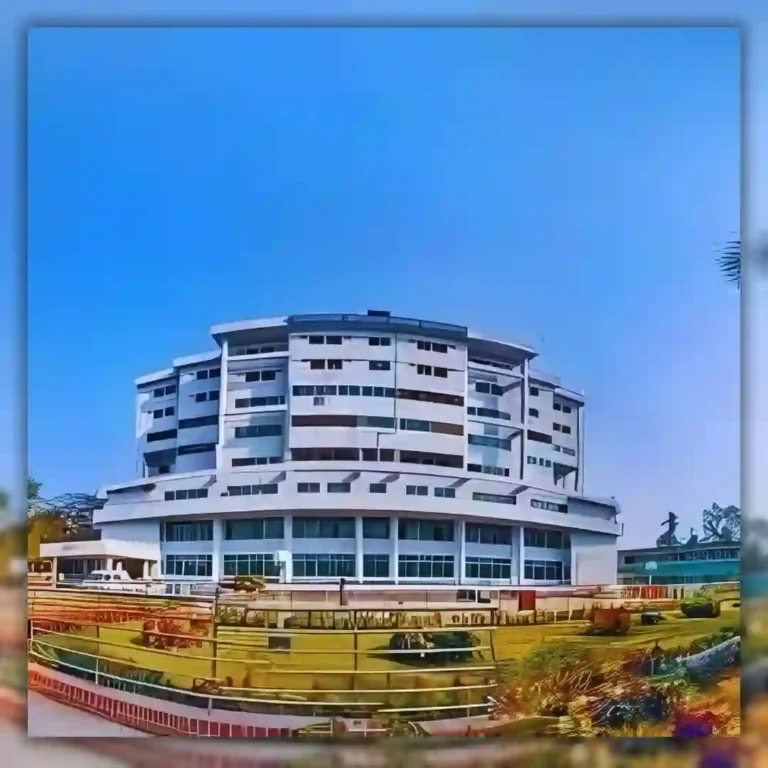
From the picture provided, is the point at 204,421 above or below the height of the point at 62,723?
above

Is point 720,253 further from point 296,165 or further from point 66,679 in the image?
point 66,679

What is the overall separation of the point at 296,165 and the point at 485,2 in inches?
28.1

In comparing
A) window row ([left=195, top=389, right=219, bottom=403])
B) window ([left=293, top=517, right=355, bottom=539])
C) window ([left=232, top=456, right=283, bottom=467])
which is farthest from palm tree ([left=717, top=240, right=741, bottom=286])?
window row ([left=195, top=389, right=219, bottom=403])

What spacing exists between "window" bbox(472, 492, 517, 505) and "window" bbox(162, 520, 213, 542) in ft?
2.59

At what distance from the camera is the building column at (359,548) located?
109 inches

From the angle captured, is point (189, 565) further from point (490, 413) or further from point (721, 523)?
point (721, 523)

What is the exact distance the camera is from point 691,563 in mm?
2775

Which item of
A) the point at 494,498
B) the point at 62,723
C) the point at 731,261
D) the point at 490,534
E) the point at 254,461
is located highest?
the point at 731,261

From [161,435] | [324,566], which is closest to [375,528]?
[324,566]

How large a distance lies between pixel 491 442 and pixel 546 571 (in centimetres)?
43

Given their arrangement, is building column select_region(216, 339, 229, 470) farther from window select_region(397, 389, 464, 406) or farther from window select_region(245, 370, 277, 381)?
window select_region(397, 389, 464, 406)

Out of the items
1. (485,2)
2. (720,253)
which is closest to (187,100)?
(485,2)

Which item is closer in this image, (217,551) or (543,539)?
(217,551)

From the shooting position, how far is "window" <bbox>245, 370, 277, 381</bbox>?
2.79 m
